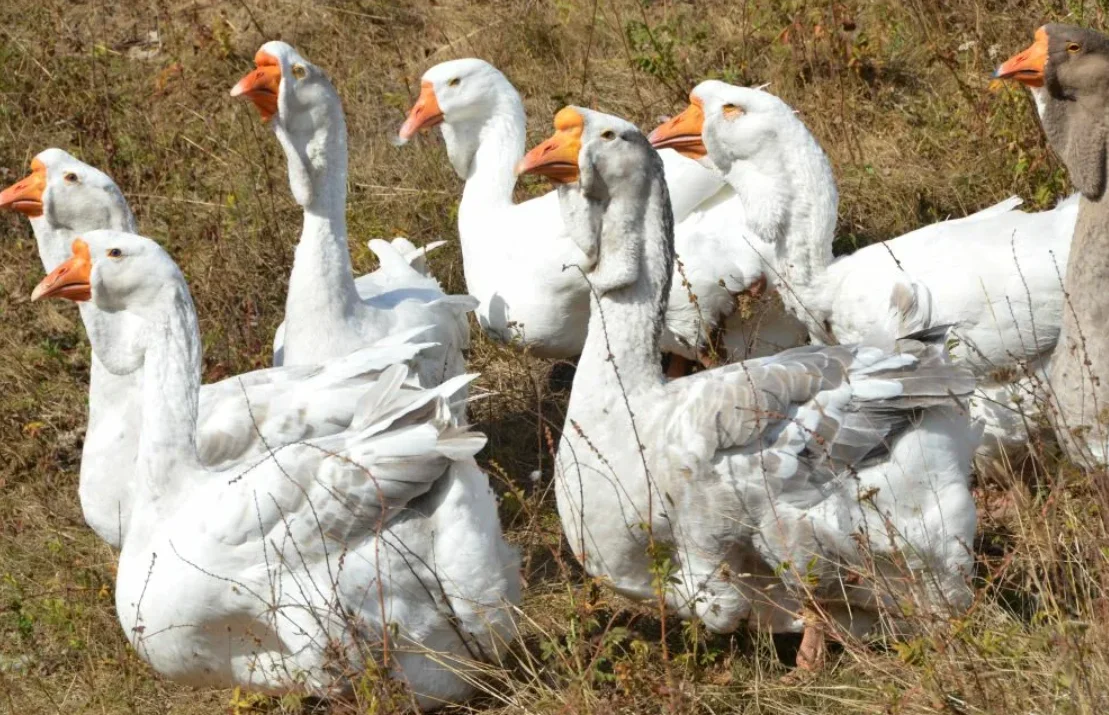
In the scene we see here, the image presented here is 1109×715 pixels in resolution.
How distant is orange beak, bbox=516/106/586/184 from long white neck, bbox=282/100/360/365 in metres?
1.71

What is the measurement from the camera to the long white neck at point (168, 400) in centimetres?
523

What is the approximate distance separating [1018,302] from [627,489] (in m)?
2.04

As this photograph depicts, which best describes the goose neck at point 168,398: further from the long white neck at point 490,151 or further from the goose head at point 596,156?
the long white neck at point 490,151

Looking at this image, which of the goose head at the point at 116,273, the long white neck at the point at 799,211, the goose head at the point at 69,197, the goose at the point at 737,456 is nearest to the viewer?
the goose at the point at 737,456

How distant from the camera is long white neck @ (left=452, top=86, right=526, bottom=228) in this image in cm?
762

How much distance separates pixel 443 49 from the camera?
994 cm

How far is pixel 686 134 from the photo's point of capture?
670cm

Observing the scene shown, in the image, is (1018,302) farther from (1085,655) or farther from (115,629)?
(115,629)

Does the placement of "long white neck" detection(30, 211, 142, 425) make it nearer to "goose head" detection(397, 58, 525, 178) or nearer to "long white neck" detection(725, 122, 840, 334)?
"goose head" detection(397, 58, 525, 178)

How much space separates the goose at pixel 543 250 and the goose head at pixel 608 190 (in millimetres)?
1469

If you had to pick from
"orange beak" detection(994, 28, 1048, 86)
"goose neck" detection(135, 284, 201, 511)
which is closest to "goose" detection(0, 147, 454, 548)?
"goose neck" detection(135, 284, 201, 511)

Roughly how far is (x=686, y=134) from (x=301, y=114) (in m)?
1.74

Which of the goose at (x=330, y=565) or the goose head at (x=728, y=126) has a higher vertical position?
the goose head at (x=728, y=126)

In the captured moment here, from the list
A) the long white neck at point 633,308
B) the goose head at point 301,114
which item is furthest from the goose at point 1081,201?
the goose head at point 301,114
